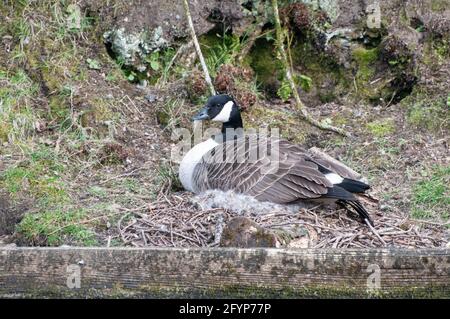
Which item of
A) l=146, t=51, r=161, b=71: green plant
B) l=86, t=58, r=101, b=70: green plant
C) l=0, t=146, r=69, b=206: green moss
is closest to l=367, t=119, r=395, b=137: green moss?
l=146, t=51, r=161, b=71: green plant

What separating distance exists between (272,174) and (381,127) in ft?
5.84

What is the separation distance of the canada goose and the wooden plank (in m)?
2.65

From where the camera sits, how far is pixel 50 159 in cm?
652

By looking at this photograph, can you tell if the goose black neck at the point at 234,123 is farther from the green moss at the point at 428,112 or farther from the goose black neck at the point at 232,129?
the green moss at the point at 428,112

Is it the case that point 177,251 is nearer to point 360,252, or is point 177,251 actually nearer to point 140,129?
point 360,252

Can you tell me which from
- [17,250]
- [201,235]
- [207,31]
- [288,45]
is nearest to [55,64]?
[207,31]

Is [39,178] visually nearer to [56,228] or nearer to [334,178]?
[56,228]

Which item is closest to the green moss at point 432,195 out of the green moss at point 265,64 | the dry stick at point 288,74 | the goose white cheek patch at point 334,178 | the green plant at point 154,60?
the goose white cheek patch at point 334,178

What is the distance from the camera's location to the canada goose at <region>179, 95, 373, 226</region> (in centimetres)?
546

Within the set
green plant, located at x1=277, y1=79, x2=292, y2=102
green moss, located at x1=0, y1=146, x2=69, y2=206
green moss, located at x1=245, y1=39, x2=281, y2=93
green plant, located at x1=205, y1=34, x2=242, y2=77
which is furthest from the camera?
green moss, located at x1=245, y1=39, x2=281, y2=93

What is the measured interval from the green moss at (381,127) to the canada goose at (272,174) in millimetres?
1053

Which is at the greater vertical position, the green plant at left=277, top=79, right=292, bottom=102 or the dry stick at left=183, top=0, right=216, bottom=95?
the dry stick at left=183, top=0, right=216, bottom=95

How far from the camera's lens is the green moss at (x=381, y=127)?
6.94 metres

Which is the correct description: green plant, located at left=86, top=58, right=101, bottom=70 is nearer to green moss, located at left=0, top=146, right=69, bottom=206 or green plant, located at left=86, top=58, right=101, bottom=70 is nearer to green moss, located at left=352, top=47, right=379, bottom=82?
green moss, located at left=0, top=146, right=69, bottom=206
